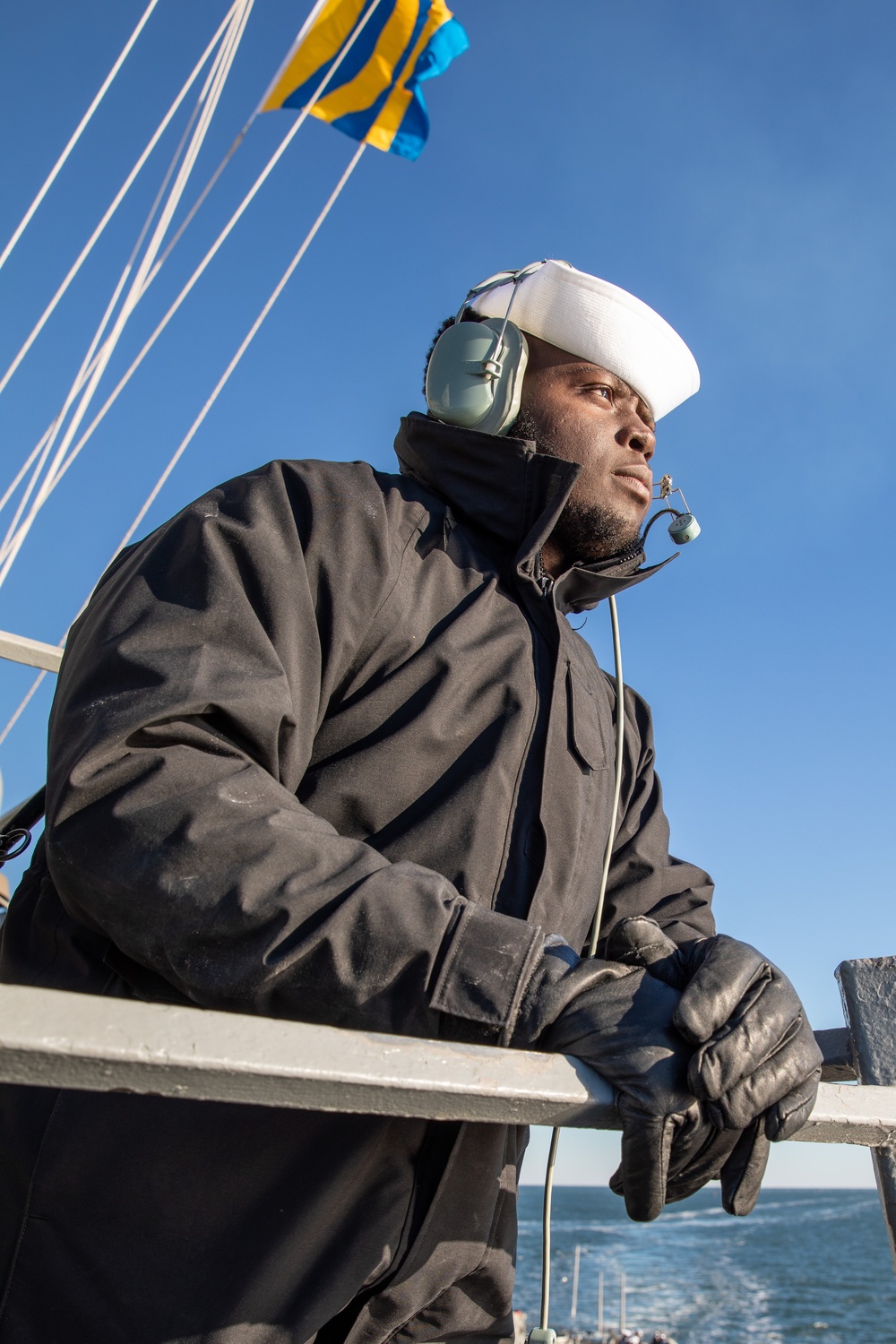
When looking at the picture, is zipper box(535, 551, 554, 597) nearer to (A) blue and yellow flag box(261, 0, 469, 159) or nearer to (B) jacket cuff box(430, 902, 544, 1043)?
(B) jacket cuff box(430, 902, 544, 1043)

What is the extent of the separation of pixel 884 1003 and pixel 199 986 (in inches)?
39.4

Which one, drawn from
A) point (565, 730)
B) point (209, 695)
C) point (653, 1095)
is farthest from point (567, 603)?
point (653, 1095)

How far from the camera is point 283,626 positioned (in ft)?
4.92

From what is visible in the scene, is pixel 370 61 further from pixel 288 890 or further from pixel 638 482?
pixel 288 890

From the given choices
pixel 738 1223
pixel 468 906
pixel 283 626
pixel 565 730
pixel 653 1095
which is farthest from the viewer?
pixel 738 1223

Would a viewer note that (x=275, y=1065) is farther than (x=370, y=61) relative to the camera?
No

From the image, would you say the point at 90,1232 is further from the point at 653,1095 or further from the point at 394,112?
the point at 394,112

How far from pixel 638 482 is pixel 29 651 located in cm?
161

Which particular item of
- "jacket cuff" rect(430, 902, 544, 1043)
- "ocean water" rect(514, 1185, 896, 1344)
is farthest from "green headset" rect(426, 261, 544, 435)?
"ocean water" rect(514, 1185, 896, 1344)

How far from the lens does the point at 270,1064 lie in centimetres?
92

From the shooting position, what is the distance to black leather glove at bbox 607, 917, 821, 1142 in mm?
1139

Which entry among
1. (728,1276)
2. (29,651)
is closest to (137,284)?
(29,651)

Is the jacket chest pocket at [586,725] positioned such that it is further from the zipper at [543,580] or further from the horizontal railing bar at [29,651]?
the horizontal railing bar at [29,651]

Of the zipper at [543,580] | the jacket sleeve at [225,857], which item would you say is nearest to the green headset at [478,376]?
the zipper at [543,580]
